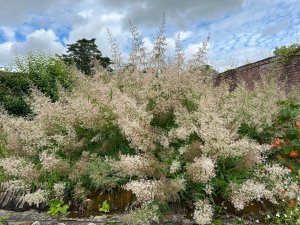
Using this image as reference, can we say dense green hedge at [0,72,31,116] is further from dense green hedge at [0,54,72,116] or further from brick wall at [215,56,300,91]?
brick wall at [215,56,300,91]

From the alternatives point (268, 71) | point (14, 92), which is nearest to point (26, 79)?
point (14, 92)

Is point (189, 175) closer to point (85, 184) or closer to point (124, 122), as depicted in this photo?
point (124, 122)

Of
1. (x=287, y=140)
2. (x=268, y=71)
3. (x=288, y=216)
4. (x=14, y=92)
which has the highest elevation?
(x=14, y=92)

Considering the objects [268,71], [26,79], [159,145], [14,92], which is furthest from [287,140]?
[14,92]

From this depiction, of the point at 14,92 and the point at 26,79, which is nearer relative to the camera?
the point at 26,79

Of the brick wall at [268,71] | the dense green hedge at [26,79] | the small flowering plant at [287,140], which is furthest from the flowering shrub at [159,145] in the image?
the dense green hedge at [26,79]

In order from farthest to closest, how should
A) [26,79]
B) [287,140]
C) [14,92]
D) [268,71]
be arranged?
[14,92] < [26,79] < [268,71] < [287,140]

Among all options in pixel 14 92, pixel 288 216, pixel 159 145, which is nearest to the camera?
pixel 288 216

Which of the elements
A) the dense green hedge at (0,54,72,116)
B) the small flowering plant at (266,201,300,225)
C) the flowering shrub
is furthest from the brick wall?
the small flowering plant at (266,201,300,225)

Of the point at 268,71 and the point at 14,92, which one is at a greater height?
the point at 14,92

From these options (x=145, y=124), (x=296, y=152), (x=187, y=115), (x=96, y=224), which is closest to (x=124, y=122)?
(x=145, y=124)

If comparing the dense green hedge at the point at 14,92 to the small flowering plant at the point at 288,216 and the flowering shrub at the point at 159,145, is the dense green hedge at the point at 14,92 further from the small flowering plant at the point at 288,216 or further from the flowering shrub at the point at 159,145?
the small flowering plant at the point at 288,216

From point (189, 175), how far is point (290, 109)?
7.37 feet

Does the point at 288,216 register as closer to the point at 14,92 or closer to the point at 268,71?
the point at 268,71
